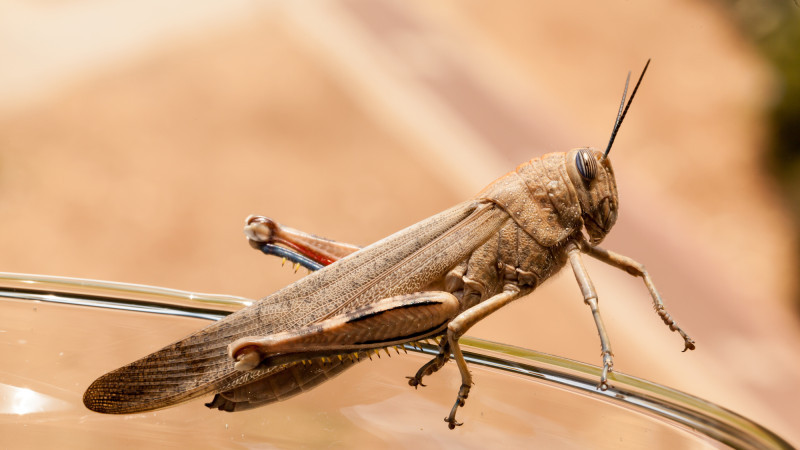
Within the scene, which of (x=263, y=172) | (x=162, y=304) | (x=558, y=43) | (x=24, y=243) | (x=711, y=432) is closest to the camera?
(x=711, y=432)

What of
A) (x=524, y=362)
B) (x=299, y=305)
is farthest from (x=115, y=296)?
(x=524, y=362)

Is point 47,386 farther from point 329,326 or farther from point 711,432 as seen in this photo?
point 711,432

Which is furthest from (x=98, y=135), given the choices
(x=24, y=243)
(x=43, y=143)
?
(x=24, y=243)

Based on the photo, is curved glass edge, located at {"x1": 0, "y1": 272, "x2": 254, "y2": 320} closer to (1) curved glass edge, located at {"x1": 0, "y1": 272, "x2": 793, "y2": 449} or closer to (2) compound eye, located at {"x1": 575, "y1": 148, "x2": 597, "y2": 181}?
(1) curved glass edge, located at {"x1": 0, "y1": 272, "x2": 793, "y2": 449}

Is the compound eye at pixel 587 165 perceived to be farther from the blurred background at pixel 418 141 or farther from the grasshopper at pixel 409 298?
the blurred background at pixel 418 141

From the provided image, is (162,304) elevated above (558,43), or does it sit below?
below

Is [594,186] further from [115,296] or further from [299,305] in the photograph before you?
[115,296]
